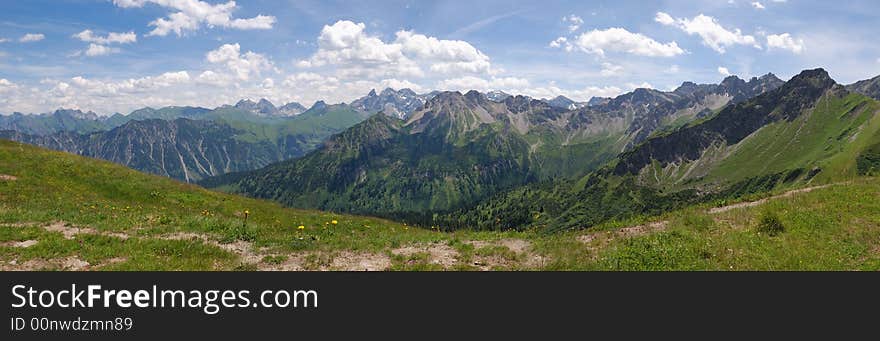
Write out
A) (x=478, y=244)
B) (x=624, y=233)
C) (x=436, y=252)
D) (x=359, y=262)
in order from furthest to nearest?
(x=624, y=233)
(x=478, y=244)
(x=436, y=252)
(x=359, y=262)

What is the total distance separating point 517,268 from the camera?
15188 mm

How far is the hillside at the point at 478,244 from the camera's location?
49.0ft

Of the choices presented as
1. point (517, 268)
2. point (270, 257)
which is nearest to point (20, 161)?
point (270, 257)

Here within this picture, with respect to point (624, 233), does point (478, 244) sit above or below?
below

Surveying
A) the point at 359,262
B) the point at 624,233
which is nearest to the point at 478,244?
the point at 359,262

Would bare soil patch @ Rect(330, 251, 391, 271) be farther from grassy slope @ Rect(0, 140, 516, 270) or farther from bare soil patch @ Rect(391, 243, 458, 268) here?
bare soil patch @ Rect(391, 243, 458, 268)

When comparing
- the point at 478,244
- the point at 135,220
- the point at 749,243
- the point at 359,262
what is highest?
the point at 749,243

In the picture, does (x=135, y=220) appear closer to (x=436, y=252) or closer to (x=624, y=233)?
(x=436, y=252)

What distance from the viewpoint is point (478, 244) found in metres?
19.5

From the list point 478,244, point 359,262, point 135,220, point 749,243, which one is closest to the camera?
point 359,262

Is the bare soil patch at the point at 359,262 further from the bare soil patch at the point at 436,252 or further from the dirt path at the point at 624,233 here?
the dirt path at the point at 624,233

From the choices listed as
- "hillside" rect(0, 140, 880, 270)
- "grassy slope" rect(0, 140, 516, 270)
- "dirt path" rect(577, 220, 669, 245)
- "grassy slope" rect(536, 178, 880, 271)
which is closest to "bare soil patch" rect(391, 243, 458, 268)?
"hillside" rect(0, 140, 880, 270)

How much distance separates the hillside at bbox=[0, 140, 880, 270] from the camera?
14.9 m
